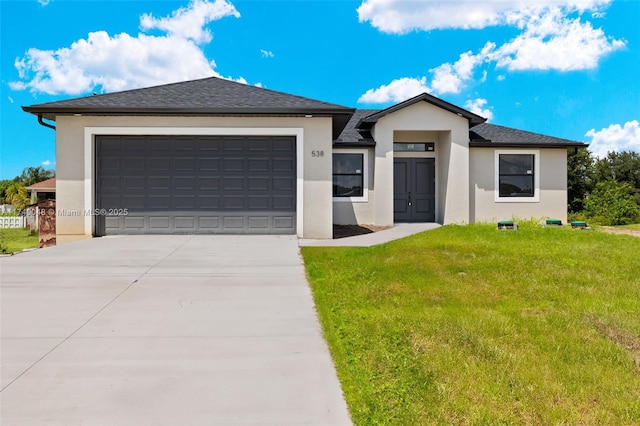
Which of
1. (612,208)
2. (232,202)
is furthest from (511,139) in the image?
(232,202)

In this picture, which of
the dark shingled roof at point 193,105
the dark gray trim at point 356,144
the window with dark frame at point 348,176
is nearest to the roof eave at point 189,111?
the dark shingled roof at point 193,105

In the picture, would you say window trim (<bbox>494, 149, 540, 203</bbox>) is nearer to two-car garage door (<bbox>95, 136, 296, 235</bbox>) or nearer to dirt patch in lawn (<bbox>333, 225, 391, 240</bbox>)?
dirt patch in lawn (<bbox>333, 225, 391, 240</bbox>)

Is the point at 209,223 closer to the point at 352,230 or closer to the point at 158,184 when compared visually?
the point at 158,184

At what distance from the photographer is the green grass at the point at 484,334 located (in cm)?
312

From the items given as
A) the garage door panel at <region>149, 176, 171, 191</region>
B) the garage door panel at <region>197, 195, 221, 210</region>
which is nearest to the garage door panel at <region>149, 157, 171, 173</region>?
the garage door panel at <region>149, 176, 171, 191</region>

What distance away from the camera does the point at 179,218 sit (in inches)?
464

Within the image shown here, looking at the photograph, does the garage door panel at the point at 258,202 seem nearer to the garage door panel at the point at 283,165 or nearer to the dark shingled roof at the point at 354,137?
the garage door panel at the point at 283,165

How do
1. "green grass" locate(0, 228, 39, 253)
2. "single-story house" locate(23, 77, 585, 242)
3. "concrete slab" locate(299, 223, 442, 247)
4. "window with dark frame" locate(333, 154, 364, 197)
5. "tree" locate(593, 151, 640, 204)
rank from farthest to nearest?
"tree" locate(593, 151, 640, 204)
"green grass" locate(0, 228, 39, 253)
"window with dark frame" locate(333, 154, 364, 197)
"single-story house" locate(23, 77, 585, 242)
"concrete slab" locate(299, 223, 442, 247)

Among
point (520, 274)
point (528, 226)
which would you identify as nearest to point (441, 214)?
point (528, 226)

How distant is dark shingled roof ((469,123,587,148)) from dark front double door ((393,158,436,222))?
6.28ft

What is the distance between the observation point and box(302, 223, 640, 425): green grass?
3.12 meters

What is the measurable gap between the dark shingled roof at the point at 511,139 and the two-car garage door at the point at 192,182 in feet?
25.5

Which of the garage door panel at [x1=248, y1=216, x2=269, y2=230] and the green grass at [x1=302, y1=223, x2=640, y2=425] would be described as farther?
the garage door panel at [x1=248, y1=216, x2=269, y2=230]

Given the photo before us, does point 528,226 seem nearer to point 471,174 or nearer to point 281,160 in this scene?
point 471,174
